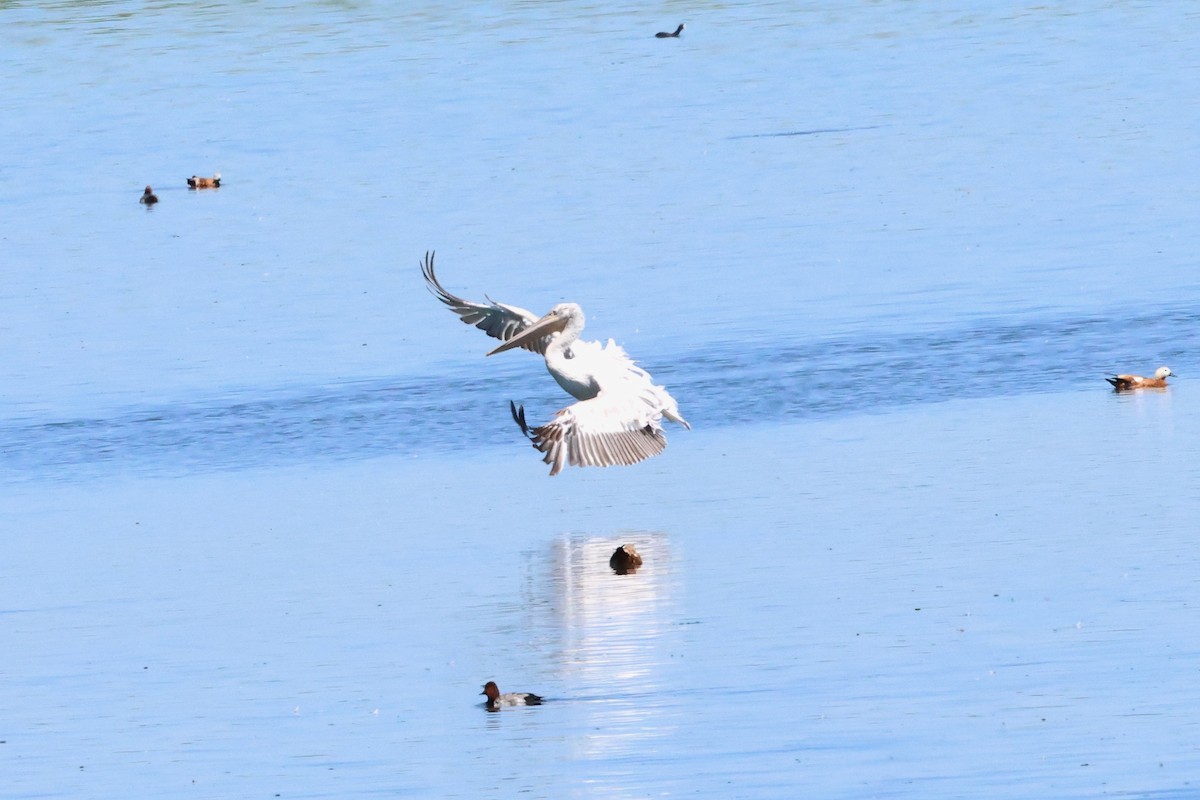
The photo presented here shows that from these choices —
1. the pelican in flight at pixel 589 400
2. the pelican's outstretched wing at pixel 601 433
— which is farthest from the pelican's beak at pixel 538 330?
the pelican's outstretched wing at pixel 601 433

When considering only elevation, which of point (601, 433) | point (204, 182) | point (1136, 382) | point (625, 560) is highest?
point (204, 182)

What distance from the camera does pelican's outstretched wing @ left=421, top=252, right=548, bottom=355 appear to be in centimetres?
1508

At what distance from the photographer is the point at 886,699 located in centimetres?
934

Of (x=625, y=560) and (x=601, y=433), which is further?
(x=601, y=433)

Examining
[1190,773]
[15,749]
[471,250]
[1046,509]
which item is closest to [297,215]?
[471,250]

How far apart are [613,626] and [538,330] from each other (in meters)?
4.15

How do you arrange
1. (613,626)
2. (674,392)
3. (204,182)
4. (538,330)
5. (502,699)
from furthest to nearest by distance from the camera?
(204,182) → (674,392) → (538,330) → (613,626) → (502,699)

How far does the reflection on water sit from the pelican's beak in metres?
0.60

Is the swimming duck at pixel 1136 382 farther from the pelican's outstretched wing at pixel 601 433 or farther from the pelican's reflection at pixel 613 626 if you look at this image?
the pelican's reflection at pixel 613 626

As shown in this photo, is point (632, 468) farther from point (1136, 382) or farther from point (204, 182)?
point (204, 182)

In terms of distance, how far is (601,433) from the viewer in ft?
43.5

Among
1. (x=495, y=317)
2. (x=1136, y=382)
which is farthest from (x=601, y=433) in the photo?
(x=1136, y=382)

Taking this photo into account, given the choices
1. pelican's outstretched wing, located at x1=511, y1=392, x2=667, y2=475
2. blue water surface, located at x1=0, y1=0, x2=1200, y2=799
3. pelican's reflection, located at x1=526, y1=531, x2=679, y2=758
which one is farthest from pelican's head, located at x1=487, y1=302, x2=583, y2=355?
pelican's reflection, located at x1=526, y1=531, x2=679, y2=758

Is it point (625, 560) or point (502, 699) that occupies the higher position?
point (625, 560)
